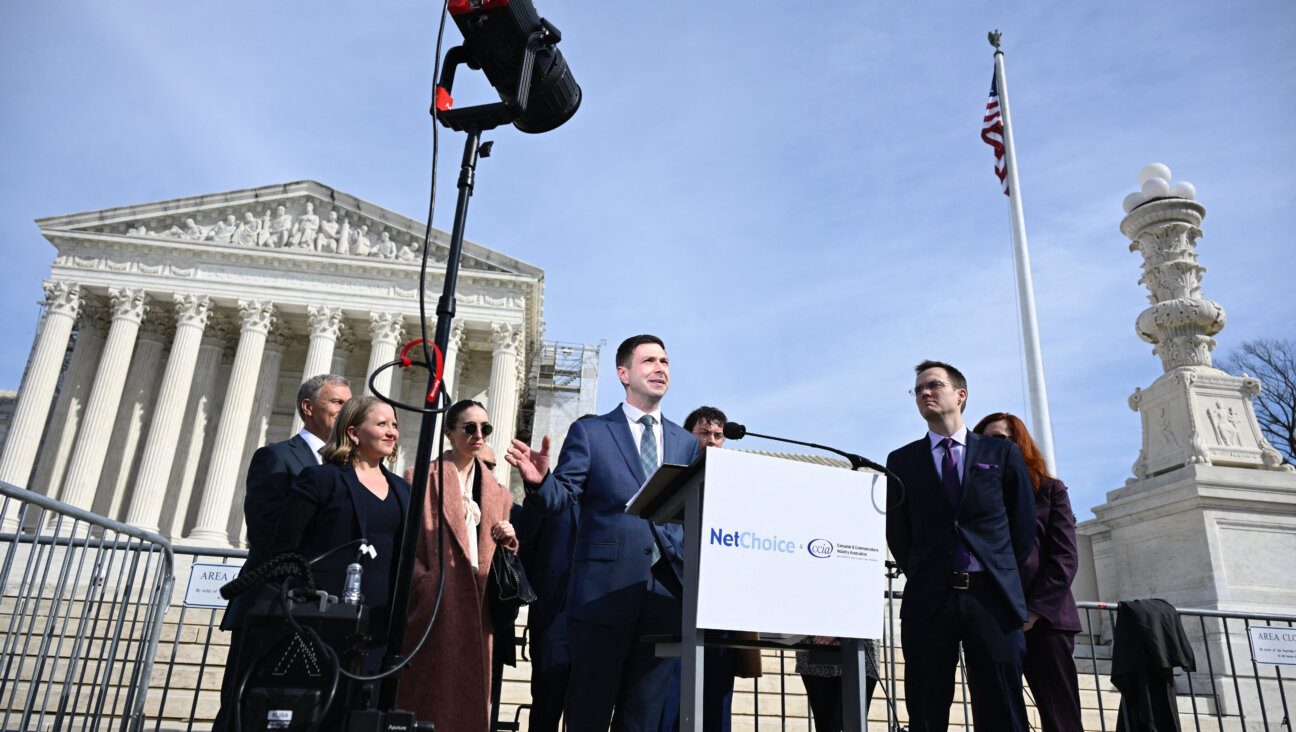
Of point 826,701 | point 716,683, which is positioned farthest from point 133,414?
point 716,683

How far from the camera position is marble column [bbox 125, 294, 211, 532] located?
29.0m

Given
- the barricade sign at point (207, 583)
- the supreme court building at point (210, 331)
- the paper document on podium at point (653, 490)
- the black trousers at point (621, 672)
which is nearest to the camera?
the paper document on podium at point (653, 490)

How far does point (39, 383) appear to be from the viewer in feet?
96.5

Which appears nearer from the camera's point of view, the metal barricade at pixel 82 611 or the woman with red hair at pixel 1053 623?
the metal barricade at pixel 82 611

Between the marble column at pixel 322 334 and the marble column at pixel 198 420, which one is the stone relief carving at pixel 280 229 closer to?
the marble column at pixel 322 334

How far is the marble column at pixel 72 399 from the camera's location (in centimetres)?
3034

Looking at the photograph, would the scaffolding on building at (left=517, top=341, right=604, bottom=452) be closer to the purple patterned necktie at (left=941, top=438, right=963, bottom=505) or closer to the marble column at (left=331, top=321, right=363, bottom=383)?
the marble column at (left=331, top=321, right=363, bottom=383)

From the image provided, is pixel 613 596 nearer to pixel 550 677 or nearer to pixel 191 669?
pixel 550 677

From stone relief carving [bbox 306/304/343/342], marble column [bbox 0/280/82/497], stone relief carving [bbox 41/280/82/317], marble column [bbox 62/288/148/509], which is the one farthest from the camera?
stone relief carving [bbox 306/304/343/342]

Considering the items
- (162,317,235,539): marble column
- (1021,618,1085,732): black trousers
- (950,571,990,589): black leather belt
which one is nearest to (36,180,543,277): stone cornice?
(162,317,235,539): marble column

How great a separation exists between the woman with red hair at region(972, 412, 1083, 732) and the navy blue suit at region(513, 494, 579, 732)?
8.51 feet

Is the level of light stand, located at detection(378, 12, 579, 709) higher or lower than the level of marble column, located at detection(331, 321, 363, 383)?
lower

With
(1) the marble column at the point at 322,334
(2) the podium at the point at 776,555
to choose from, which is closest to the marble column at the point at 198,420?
(1) the marble column at the point at 322,334

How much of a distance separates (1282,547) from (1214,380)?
2102 millimetres
